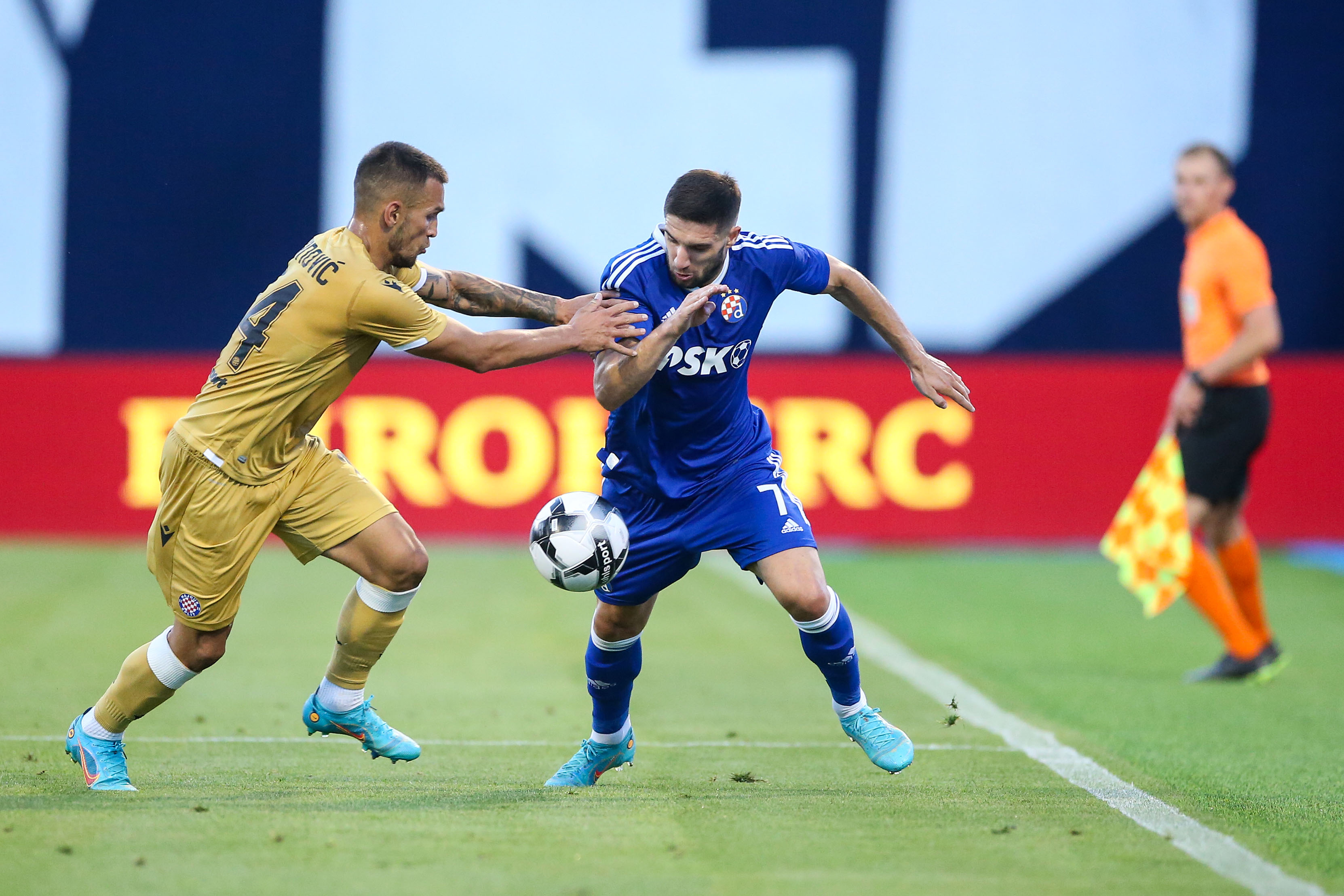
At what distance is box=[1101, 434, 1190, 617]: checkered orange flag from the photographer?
7848 mm

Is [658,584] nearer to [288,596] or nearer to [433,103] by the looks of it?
[288,596]

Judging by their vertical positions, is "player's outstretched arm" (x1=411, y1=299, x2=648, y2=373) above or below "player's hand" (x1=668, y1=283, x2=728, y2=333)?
below

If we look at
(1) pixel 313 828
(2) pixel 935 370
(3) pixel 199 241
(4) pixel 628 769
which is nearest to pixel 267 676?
(4) pixel 628 769

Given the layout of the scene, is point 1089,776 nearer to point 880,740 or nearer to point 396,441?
point 880,740

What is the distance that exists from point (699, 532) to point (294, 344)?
1.40 metres

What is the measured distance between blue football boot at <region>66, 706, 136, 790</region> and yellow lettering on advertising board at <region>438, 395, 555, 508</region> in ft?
26.3

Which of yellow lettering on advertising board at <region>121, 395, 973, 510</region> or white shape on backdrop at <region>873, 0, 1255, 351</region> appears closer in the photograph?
yellow lettering on advertising board at <region>121, 395, 973, 510</region>

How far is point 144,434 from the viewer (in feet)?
41.7

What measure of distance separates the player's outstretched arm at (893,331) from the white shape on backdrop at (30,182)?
10.6 metres

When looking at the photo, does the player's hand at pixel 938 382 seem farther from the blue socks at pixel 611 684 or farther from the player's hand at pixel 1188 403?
the player's hand at pixel 1188 403

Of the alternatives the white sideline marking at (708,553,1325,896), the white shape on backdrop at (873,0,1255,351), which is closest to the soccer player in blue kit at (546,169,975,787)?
the white sideline marking at (708,553,1325,896)

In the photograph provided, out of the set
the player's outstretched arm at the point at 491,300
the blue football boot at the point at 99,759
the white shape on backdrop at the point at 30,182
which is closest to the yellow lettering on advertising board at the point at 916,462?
the white shape on backdrop at the point at 30,182

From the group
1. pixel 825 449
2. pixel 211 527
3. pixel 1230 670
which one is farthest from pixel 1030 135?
pixel 211 527

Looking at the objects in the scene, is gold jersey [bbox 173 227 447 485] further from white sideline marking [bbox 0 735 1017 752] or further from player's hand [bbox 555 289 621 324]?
white sideline marking [bbox 0 735 1017 752]
